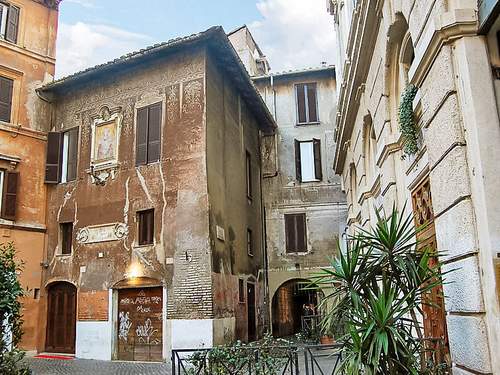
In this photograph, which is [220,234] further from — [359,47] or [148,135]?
[359,47]

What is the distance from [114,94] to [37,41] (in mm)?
4269

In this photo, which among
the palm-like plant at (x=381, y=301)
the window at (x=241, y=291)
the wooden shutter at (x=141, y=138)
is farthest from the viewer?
the window at (x=241, y=291)

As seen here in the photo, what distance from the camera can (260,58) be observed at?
26.9 metres

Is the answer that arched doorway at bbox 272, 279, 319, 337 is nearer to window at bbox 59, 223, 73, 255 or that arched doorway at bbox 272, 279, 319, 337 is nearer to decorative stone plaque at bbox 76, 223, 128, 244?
decorative stone plaque at bbox 76, 223, 128, 244

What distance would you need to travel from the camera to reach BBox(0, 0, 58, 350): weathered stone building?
1673cm

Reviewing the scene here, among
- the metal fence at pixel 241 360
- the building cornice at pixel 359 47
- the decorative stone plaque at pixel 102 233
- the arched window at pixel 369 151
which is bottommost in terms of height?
the metal fence at pixel 241 360

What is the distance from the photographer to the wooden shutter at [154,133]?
15.9 meters

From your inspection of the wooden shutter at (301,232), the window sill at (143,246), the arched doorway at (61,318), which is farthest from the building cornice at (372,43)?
the arched doorway at (61,318)

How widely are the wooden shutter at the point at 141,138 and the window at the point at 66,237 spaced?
3751 millimetres

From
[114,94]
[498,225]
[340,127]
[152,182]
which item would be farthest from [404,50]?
[114,94]

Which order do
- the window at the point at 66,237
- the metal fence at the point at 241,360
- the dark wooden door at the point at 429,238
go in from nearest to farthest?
the dark wooden door at the point at 429,238 < the metal fence at the point at 241,360 < the window at the point at 66,237

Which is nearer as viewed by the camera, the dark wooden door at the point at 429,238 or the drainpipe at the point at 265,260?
the dark wooden door at the point at 429,238

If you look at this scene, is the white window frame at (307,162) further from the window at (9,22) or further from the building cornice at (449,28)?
the building cornice at (449,28)

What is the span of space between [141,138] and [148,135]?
30 centimetres
